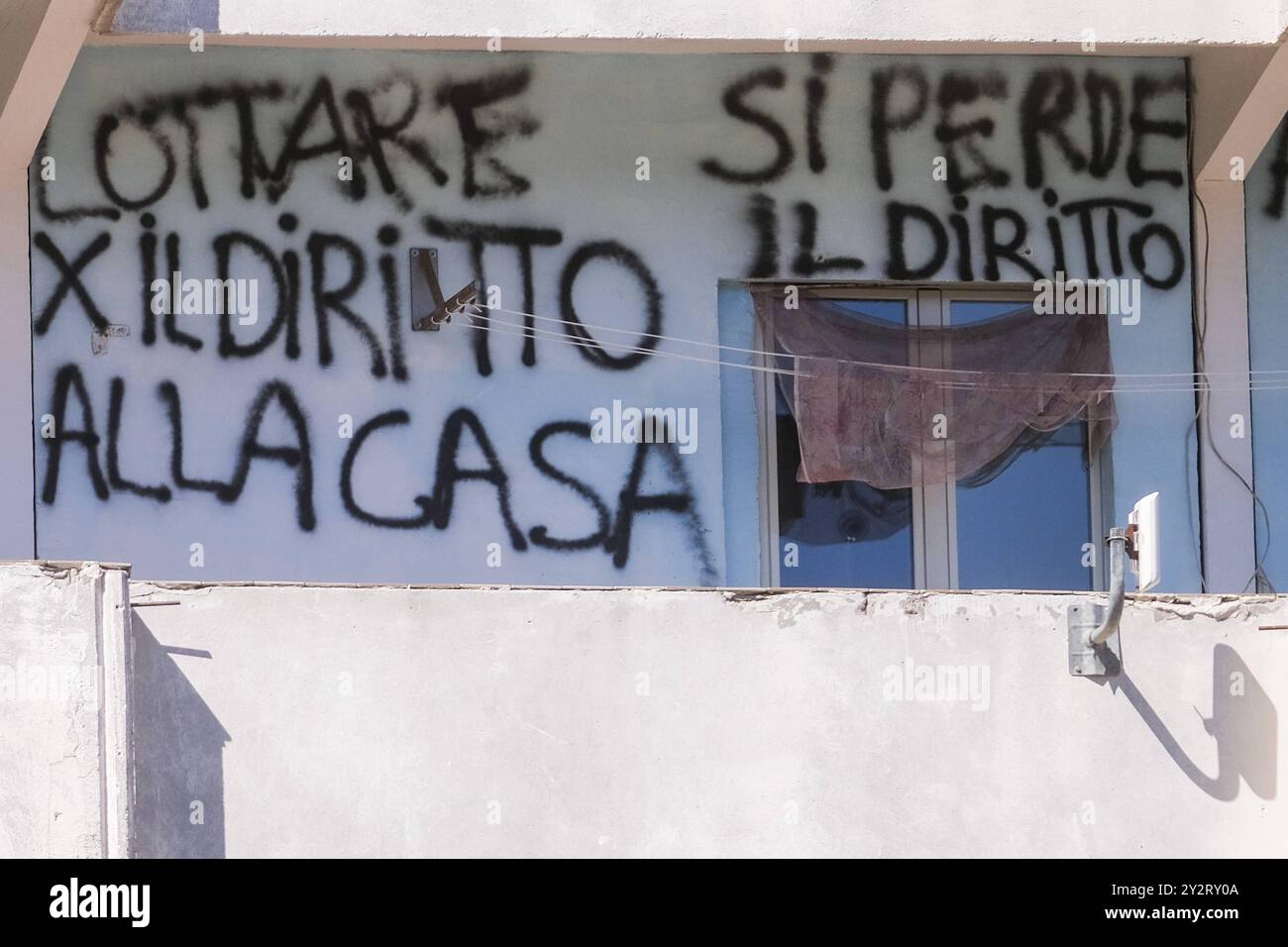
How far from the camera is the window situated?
1181 cm

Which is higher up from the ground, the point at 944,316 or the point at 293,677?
the point at 944,316

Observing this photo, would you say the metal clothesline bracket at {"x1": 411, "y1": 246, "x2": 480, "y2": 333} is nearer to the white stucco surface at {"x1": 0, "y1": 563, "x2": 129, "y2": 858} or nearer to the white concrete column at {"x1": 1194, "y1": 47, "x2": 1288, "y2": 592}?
the white stucco surface at {"x1": 0, "y1": 563, "x2": 129, "y2": 858}

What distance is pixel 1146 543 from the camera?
32.4ft

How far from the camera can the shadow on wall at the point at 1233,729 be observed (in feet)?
32.0

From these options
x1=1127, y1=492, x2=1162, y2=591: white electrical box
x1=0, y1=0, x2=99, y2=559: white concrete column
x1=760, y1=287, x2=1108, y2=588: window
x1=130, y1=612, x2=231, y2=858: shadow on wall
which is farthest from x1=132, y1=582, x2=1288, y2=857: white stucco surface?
x1=0, y1=0, x2=99, y2=559: white concrete column

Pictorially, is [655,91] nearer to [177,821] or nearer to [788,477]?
[788,477]

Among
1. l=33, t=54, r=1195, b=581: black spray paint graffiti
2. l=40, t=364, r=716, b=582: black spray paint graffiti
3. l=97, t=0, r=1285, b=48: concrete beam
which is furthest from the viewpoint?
l=33, t=54, r=1195, b=581: black spray paint graffiti

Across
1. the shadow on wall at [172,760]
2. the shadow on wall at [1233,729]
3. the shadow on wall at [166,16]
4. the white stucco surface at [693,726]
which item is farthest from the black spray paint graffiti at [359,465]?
the shadow on wall at [1233,729]

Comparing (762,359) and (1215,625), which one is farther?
(762,359)

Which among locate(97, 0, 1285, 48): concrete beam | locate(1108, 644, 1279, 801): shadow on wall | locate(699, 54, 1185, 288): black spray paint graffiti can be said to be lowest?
locate(1108, 644, 1279, 801): shadow on wall

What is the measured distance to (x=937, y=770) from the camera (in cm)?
968

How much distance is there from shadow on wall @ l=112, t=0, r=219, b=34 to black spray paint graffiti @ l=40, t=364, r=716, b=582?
169cm
